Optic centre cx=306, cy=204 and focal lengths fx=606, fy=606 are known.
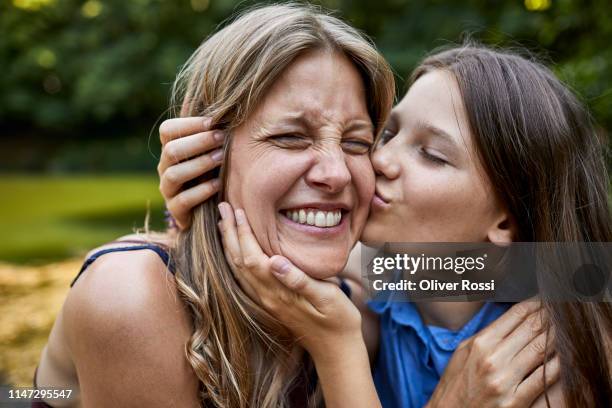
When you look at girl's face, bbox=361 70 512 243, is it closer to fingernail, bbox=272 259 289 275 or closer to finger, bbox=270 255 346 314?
finger, bbox=270 255 346 314

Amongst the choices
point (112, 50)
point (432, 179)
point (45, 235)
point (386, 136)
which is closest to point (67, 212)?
point (45, 235)

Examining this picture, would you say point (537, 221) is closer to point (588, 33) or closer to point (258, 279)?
point (258, 279)

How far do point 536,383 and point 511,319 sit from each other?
0.98 ft

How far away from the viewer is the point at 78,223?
47.9 ft

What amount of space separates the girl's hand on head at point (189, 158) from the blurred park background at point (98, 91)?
2305mm

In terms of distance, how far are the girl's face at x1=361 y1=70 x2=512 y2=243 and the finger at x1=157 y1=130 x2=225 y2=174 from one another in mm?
743

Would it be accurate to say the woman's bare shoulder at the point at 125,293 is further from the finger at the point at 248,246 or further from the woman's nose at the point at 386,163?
the woman's nose at the point at 386,163

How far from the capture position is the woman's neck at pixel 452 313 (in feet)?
9.70

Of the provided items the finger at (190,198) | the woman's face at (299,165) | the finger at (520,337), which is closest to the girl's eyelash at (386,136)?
the woman's face at (299,165)

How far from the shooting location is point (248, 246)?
2.34 m

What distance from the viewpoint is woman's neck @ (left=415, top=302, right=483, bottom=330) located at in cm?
296

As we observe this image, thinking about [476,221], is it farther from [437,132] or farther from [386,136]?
[386,136]

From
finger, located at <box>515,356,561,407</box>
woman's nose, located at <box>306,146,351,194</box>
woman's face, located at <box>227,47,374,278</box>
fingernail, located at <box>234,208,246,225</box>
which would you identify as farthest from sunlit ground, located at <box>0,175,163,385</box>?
finger, located at <box>515,356,561,407</box>

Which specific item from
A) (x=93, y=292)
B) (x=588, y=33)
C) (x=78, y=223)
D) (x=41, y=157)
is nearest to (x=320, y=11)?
(x=93, y=292)
